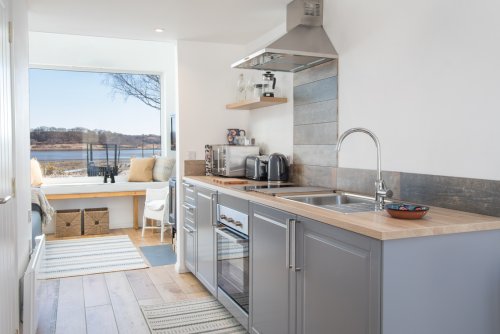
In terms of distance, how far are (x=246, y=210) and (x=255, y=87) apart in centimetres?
155

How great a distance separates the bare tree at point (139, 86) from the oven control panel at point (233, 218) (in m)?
4.19

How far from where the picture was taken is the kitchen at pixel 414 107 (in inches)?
77.2

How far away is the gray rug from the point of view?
4.82m

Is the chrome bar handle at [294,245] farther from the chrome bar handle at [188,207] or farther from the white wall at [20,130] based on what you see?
the chrome bar handle at [188,207]

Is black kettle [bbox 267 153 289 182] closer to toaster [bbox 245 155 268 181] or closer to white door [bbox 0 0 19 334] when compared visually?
toaster [bbox 245 155 268 181]

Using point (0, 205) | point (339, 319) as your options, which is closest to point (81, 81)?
point (0, 205)

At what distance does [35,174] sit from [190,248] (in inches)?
122

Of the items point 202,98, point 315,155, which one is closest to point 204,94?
point 202,98

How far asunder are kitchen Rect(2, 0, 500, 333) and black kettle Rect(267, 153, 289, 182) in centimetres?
11

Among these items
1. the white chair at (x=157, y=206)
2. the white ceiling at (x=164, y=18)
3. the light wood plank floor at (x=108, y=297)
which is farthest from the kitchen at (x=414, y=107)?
the white chair at (x=157, y=206)

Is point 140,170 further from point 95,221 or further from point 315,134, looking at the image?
point 315,134

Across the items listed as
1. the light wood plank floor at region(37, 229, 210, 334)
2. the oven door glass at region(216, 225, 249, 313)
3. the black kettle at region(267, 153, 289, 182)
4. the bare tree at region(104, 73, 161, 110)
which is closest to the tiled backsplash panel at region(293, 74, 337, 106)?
the black kettle at region(267, 153, 289, 182)

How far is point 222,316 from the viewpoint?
3.31 metres

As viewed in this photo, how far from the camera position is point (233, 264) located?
3.08m
